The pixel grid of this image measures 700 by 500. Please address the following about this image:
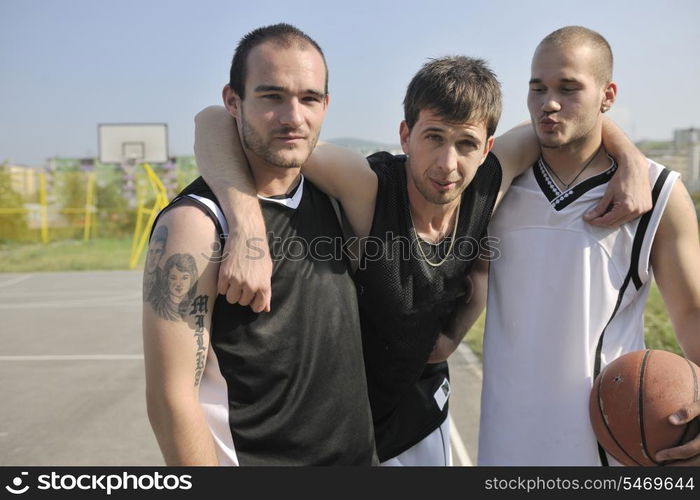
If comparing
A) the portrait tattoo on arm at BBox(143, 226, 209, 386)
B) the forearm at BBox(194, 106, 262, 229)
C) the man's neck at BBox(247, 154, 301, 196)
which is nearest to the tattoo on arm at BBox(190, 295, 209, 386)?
the portrait tattoo on arm at BBox(143, 226, 209, 386)

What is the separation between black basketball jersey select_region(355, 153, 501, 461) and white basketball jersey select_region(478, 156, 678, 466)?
19 centimetres

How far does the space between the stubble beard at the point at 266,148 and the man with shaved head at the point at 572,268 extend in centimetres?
97

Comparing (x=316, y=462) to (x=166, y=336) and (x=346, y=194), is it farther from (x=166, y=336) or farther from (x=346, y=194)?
(x=346, y=194)

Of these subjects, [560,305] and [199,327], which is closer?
[199,327]

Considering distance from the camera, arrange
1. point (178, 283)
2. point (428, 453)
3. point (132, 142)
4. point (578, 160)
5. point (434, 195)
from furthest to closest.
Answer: point (132, 142) → point (428, 453) → point (578, 160) → point (434, 195) → point (178, 283)

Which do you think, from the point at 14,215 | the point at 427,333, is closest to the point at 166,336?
the point at 427,333

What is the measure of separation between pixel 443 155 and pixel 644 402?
1.16m

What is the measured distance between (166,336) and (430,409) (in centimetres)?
149

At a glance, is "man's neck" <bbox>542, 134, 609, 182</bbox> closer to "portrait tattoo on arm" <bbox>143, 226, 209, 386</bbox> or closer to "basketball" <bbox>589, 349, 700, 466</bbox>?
"basketball" <bbox>589, 349, 700, 466</bbox>

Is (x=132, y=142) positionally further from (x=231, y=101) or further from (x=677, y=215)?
(x=677, y=215)

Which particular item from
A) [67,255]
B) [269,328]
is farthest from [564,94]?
[67,255]

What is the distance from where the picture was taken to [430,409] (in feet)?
9.52

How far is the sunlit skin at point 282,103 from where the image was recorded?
205 cm

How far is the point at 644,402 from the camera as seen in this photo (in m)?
2.21
